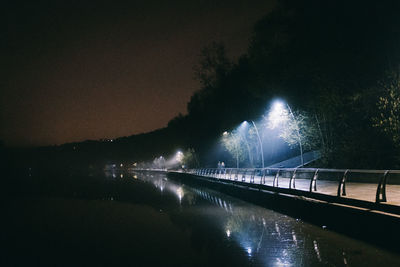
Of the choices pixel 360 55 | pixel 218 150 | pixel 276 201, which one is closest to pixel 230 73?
pixel 218 150

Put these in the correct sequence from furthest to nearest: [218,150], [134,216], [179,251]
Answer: [218,150]
[134,216]
[179,251]

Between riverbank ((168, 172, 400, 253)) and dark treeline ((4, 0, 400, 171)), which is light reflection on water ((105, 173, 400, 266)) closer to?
riverbank ((168, 172, 400, 253))

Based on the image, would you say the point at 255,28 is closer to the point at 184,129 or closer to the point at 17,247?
the point at 17,247

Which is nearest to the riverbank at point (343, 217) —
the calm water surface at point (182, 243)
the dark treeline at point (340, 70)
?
the calm water surface at point (182, 243)

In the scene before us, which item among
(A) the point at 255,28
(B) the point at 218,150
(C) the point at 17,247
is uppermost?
(A) the point at 255,28

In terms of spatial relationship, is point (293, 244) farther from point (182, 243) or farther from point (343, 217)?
point (343, 217)

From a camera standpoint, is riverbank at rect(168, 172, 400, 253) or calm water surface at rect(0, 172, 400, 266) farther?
riverbank at rect(168, 172, 400, 253)

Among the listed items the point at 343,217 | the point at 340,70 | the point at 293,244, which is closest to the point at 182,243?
the point at 293,244

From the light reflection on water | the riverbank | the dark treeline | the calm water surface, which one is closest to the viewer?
the light reflection on water

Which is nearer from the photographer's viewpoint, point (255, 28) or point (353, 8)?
point (353, 8)

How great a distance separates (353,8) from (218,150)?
62.4m

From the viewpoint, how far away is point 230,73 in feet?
201

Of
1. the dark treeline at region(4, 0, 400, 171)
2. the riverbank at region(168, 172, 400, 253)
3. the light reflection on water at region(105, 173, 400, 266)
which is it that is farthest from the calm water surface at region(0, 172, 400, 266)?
the dark treeline at region(4, 0, 400, 171)

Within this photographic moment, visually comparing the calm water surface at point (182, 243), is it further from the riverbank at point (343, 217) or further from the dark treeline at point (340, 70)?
the dark treeline at point (340, 70)
